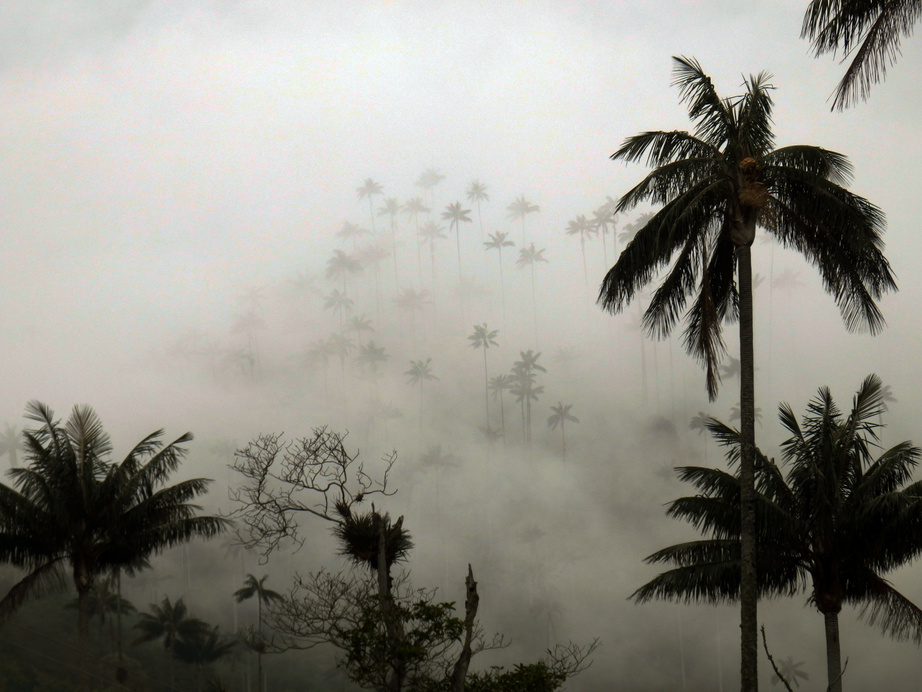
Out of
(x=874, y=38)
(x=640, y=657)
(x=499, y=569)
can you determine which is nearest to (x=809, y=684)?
(x=640, y=657)

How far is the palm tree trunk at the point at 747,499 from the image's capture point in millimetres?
14102

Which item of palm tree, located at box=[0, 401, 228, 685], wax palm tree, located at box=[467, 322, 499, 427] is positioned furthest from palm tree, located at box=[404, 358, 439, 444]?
palm tree, located at box=[0, 401, 228, 685]

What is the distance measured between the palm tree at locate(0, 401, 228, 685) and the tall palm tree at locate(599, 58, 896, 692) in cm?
1402

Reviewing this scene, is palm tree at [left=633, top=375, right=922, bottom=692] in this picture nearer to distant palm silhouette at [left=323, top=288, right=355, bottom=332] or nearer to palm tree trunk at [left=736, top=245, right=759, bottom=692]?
palm tree trunk at [left=736, top=245, right=759, bottom=692]

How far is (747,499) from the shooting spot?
15070 millimetres

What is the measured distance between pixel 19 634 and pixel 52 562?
151ft

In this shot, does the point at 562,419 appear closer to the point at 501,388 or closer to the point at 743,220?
the point at 501,388

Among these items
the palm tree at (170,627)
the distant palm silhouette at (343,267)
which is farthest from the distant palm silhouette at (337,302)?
the palm tree at (170,627)

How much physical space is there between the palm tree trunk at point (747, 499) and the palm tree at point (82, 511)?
1440 cm

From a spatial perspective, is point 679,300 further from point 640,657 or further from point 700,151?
point 640,657

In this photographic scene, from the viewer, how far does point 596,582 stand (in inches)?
3964

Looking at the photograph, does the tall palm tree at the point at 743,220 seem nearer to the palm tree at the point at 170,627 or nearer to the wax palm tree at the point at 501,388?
the palm tree at the point at 170,627

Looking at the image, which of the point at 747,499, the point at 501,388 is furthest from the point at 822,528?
the point at 501,388

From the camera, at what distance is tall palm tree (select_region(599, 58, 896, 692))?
15156 millimetres
